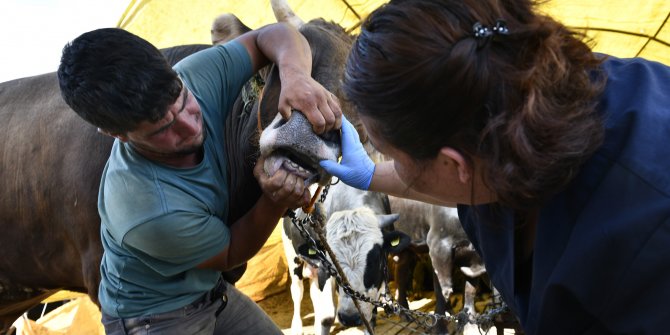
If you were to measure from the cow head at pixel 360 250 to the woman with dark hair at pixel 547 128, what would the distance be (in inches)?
173

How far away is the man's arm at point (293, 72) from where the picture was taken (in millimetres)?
2129

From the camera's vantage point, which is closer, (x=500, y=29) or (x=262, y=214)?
(x=500, y=29)

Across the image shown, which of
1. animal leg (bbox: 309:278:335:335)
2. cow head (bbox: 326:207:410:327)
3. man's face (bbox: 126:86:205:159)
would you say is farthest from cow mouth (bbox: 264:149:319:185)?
animal leg (bbox: 309:278:335:335)

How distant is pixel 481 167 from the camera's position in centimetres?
150

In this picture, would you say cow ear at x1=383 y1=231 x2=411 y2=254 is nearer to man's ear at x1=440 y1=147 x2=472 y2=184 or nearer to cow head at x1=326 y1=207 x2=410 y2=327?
cow head at x1=326 y1=207 x2=410 y2=327

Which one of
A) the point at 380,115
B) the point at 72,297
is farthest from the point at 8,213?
the point at 72,297

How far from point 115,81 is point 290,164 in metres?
0.57

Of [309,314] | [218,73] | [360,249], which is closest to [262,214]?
[218,73]

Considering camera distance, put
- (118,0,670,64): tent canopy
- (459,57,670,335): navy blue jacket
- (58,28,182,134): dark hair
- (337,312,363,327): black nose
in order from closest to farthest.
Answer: (459,57,670,335): navy blue jacket, (58,28,182,134): dark hair, (337,312,363,327): black nose, (118,0,670,64): tent canopy

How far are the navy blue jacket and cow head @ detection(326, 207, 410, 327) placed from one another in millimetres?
4320

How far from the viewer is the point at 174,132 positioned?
2070 mm

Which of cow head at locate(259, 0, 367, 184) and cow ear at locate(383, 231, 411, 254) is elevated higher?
cow head at locate(259, 0, 367, 184)

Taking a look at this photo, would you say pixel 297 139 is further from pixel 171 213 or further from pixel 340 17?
pixel 340 17

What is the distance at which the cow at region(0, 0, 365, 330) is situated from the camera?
110 inches
